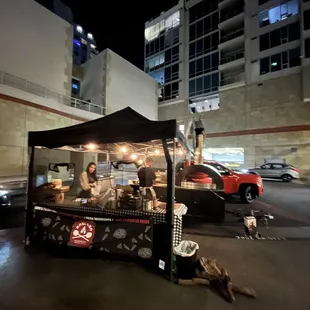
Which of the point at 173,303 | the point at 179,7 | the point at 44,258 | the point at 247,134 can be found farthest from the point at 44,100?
the point at 179,7

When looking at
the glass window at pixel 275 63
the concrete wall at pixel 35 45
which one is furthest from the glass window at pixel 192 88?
the concrete wall at pixel 35 45

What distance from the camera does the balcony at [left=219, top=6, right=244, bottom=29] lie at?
23.9 meters

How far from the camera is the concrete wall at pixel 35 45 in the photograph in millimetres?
13219

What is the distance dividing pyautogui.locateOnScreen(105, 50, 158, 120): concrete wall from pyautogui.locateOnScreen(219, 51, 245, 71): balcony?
8.44m

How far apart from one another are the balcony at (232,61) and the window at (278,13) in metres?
3.53

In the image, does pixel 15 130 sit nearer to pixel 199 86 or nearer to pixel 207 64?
pixel 199 86

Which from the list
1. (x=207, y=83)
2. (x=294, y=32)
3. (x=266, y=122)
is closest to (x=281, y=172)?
(x=266, y=122)

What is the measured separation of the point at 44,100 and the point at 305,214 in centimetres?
1412

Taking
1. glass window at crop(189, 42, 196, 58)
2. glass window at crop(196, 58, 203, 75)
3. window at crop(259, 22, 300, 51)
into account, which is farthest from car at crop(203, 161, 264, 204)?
glass window at crop(189, 42, 196, 58)

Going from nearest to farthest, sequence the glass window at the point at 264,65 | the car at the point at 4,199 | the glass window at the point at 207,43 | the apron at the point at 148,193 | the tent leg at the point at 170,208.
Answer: the tent leg at the point at 170,208 < the apron at the point at 148,193 < the car at the point at 4,199 < the glass window at the point at 264,65 < the glass window at the point at 207,43

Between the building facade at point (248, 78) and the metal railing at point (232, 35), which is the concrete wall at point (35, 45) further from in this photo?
the metal railing at point (232, 35)

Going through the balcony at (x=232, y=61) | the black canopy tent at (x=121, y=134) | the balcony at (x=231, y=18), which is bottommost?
the black canopy tent at (x=121, y=134)

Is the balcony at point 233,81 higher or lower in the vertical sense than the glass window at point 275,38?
lower

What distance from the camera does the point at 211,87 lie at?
26.6m
